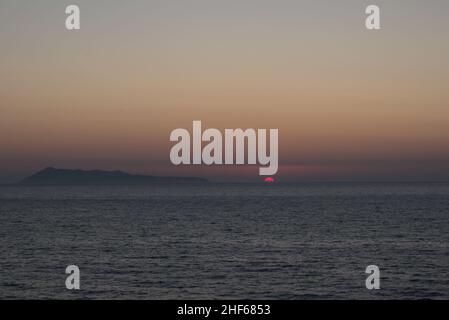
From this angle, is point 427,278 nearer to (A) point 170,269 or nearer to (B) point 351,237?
(A) point 170,269

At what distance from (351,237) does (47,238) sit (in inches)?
1681

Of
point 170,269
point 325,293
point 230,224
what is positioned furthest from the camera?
→ point 230,224

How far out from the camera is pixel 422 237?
76.6 m

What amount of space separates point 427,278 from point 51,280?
3087 centimetres

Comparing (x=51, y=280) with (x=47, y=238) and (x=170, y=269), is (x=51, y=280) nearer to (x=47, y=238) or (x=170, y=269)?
(x=170, y=269)

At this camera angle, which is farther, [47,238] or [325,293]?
[47,238]

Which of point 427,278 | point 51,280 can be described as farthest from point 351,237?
point 51,280

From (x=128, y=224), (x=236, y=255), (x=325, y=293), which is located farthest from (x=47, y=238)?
(x=325, y=293)

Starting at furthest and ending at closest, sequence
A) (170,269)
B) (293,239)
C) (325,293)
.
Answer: (293,239) < (170,269) < (325,293)
